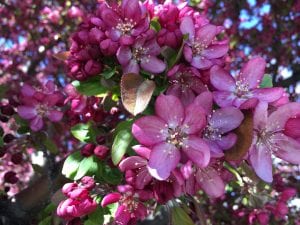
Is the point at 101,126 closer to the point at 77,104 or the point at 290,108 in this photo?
the point at 77,104

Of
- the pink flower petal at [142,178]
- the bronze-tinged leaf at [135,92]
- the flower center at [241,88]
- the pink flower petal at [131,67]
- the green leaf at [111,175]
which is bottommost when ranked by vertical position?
the green leaf at [111,175]

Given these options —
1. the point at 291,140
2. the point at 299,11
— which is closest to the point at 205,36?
the point at 291,140

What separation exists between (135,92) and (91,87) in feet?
0.96

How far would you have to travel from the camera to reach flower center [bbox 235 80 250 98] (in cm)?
150

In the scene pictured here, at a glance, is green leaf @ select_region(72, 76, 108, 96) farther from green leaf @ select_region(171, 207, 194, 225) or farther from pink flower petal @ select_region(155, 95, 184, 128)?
green leaf @ select_region(171, 207, 194, 225)

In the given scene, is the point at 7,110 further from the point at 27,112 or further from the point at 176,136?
the point at 176,136

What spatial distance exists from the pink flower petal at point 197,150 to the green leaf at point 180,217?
0.45 meters

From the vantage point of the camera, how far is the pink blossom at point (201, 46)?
1508 millimetres

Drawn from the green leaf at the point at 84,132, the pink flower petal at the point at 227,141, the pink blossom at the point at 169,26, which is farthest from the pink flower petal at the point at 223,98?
the green leaf at the point at 84,132

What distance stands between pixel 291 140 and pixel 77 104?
2.87 ft

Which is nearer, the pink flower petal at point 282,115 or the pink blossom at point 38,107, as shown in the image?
the pink flower petal at point 282,115

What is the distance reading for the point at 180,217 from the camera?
1.71 meters

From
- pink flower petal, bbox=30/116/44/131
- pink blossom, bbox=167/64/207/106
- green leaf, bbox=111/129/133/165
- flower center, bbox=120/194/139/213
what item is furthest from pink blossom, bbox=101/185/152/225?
pink flower petal, bbox=30/116/44/131

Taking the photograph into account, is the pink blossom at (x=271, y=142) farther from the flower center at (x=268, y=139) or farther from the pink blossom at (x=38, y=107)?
the pink blossom at (x=38, y=107)
